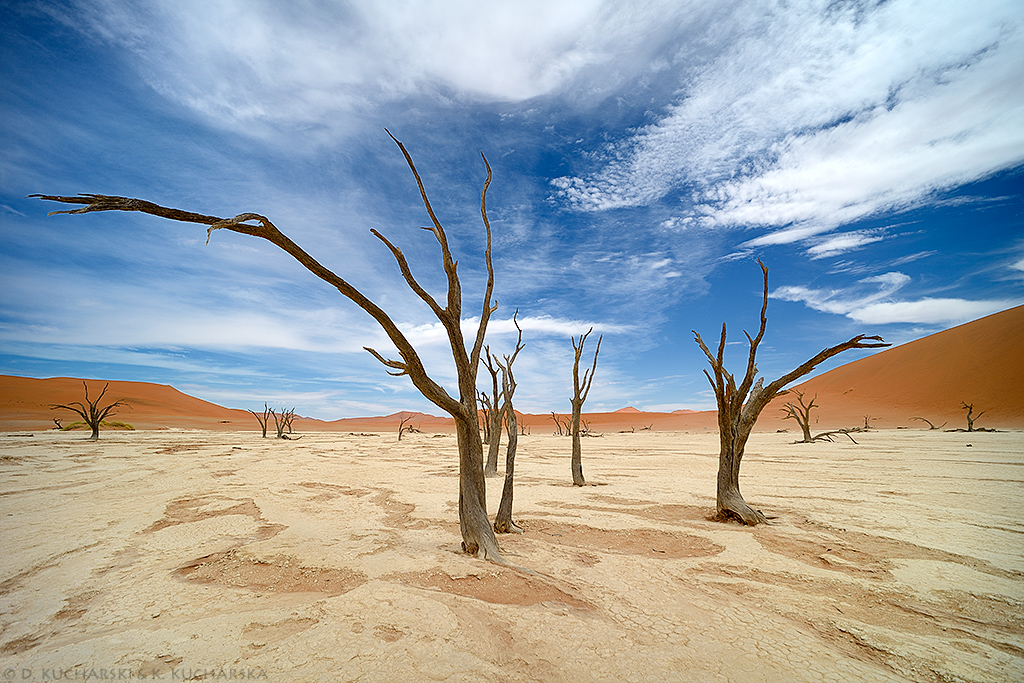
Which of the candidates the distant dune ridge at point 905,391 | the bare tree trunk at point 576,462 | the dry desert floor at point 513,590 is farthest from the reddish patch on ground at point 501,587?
the distant dune ridge at point 905,391

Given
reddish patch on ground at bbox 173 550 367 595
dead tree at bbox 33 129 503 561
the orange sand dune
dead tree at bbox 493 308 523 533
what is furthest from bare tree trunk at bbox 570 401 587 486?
the orange sand dune

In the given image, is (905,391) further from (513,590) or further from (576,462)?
(513,590)

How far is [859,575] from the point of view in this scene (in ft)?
13.8

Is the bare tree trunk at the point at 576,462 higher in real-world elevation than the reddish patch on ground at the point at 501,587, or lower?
higher

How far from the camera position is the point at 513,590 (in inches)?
152

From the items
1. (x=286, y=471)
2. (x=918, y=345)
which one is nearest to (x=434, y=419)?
(x=918, y=345)

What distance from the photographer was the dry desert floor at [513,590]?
2.70 m

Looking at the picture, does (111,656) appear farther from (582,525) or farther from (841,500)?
(841,500)

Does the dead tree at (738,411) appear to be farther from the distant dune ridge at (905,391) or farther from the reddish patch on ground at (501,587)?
the distant dune ridge at (905,391)

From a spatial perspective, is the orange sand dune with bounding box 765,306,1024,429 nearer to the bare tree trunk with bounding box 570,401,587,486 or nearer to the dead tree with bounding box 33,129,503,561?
the bare tree trunk with bounding box 570,401,587,486

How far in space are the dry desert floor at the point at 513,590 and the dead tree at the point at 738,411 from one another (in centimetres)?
40

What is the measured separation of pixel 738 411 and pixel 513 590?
4.72 metres

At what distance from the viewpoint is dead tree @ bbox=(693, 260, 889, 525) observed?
6.22m

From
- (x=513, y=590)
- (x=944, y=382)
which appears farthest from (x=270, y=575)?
(x=944, y=382)
